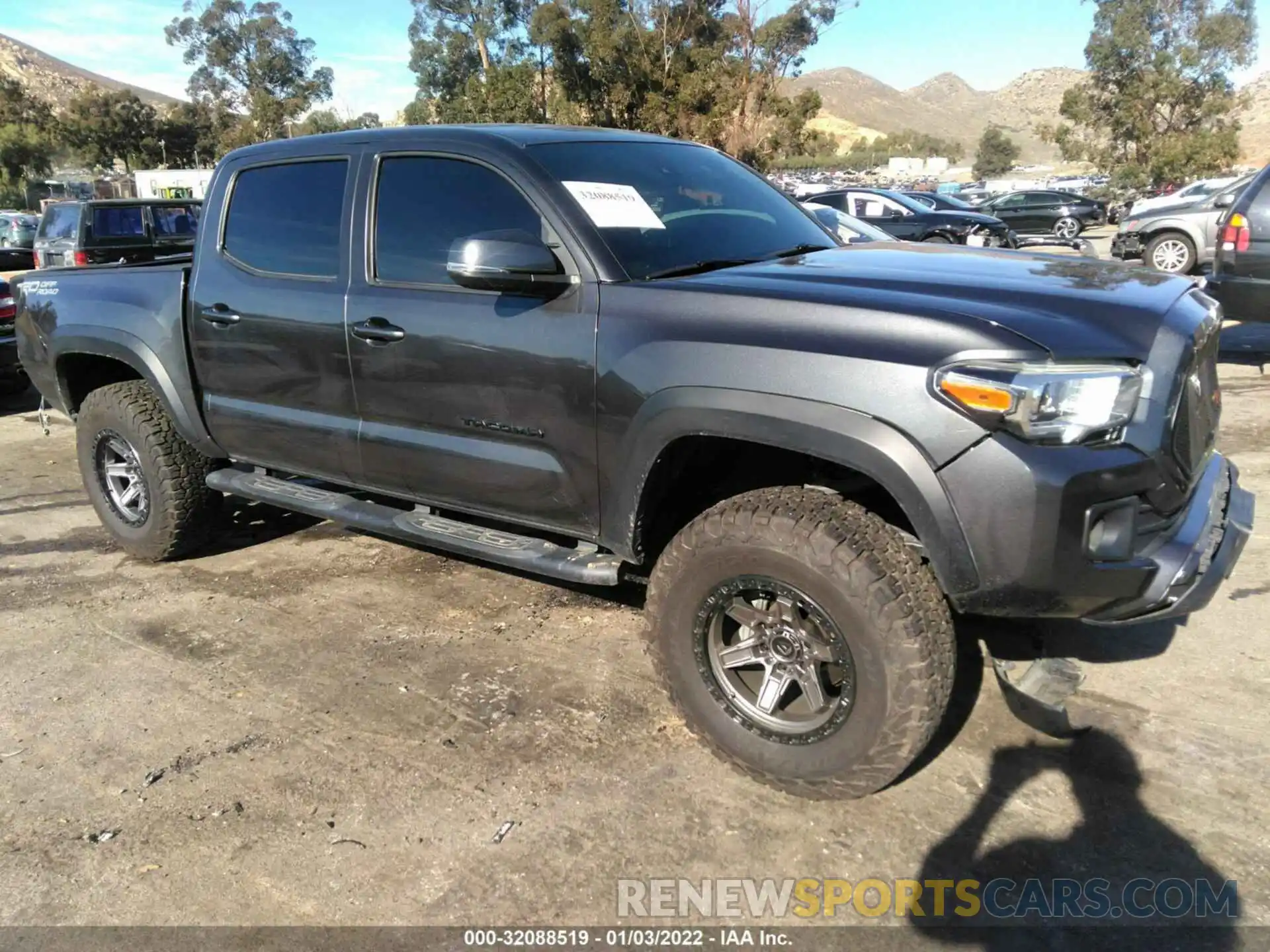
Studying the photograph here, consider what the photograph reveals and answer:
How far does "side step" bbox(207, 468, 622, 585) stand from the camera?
3248 mm

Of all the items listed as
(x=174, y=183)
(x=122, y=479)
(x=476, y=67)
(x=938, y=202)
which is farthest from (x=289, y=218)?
(x=476, y=67)

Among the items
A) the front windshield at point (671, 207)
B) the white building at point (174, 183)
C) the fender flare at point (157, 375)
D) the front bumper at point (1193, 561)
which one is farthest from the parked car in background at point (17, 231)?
the front bumper at point (1193, 561)

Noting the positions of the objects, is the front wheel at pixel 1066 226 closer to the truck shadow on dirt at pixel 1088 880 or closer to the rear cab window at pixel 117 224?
the rear cab window at pixel 117 224

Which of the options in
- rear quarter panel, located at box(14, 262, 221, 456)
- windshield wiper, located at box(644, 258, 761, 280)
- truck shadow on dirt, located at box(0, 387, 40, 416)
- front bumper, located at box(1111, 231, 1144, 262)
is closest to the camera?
windshield wiper, located at box(644, 258, 761, 280)

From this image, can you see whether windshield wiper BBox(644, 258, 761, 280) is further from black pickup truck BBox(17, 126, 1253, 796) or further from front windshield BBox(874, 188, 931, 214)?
front windshield BBox(874, 188, 931, 214)

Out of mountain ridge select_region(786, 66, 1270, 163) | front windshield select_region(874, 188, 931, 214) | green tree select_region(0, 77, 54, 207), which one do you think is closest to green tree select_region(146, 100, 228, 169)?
green tree select_region(0, 77, 54, 207)

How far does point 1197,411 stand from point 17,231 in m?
28.7

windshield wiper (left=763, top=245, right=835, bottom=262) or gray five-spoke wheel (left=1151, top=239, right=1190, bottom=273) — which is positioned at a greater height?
windshield wiper (left=763, top=245, right=835, bottom=262)

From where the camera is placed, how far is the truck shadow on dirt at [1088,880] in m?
2.31

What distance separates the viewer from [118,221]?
14211mm

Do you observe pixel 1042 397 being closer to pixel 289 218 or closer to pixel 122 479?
pixel 289 218

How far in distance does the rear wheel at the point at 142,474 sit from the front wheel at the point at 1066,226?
24401 mm

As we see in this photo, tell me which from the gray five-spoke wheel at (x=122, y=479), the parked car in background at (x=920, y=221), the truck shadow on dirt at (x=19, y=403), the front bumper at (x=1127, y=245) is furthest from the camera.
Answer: the parked car in background at (x=920, y=221)

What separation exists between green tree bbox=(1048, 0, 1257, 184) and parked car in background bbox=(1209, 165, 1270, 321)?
1276 inches
